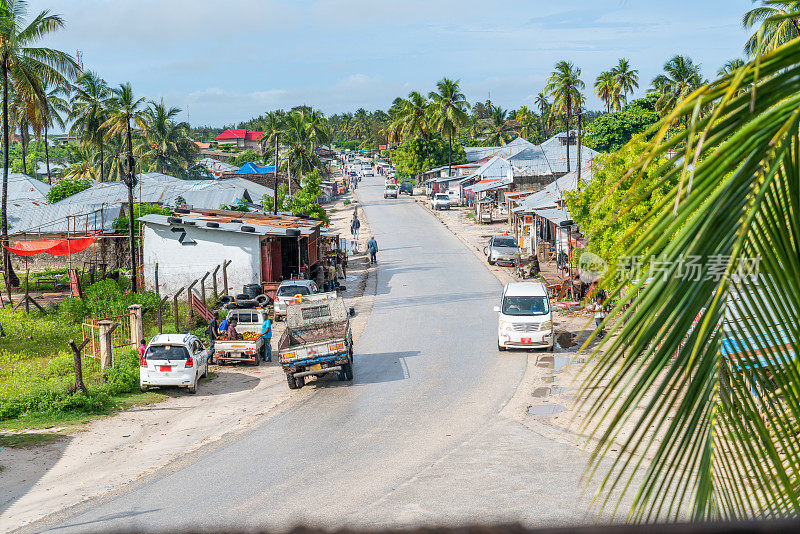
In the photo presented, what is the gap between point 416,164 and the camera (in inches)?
3915

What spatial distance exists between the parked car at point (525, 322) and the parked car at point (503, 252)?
1759cm

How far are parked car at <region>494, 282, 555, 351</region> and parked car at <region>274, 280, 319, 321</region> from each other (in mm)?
9812

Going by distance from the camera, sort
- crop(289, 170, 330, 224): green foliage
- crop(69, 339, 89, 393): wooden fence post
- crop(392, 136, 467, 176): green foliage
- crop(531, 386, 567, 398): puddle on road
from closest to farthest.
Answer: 1. crop(69, 339, 89, 393): wooden fence post
2. crop(531, 386, 567, 398): puddle on road
3. crop(289, 170, 330, 224): green foliage
4. crop(392, 136, 467, 176): green foliage

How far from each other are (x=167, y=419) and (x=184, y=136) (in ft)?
276

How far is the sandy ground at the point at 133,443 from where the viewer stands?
14.4 m

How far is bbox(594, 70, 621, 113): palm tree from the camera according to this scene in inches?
3573

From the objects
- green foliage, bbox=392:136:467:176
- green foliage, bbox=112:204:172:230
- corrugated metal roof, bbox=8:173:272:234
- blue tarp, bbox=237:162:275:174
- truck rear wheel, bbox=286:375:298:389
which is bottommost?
truck rear wheel, bbox=286:375:298:389

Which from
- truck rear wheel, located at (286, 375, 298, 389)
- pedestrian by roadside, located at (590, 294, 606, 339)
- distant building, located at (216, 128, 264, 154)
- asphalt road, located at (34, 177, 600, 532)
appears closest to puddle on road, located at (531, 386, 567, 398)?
Result: asphalt road, located at (34, 177, 600, 532)

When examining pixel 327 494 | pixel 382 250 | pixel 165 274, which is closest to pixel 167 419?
pixel 327 494

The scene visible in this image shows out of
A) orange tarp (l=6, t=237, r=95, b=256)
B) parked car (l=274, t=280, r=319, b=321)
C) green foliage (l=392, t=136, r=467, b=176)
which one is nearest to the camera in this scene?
parked car (l=274, t=280, r=319, b=321)

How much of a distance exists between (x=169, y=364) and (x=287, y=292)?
35.9ft

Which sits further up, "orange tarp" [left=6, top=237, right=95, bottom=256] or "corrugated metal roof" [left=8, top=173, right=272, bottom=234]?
"corrugated metal roof" [left=8, top=173, right=272, bottom=234]

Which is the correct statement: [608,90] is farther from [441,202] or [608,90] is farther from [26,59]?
[26,59]

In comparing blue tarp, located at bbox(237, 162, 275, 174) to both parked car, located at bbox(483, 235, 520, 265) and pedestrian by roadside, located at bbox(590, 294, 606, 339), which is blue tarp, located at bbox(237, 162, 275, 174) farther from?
pedestrian by roadside, located at bbox(590, 294, 606, 339)
